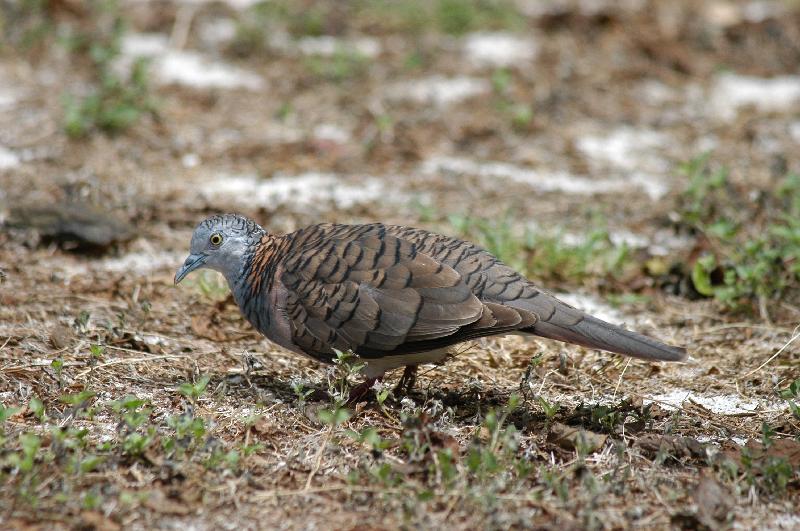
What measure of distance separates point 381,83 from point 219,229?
351cm

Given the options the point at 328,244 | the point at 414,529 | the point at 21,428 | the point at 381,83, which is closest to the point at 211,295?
the point at 328,244

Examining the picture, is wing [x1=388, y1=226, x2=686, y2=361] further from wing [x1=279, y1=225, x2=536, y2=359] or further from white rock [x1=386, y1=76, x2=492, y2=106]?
white rock [x1=386, y1=76, x2=492, y2=106]

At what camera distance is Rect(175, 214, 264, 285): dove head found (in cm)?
397

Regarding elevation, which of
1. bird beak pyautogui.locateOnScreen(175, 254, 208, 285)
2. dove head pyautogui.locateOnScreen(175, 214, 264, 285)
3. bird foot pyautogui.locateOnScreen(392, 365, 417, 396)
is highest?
dove head pyautogui.locateOnScreen(175, 214, 264, 285)

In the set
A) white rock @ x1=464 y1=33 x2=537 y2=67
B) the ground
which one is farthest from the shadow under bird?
white rock @ x1=464 y1=33 x2=537 y2=67

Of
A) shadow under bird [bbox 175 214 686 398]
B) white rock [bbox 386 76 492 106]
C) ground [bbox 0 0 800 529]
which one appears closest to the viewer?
ground [bbox 0 0 800 529]

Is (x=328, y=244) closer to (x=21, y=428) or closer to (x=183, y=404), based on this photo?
(x=183, y=404)

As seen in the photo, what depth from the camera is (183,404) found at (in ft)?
11.4

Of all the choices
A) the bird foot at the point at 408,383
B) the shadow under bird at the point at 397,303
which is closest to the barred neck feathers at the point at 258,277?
the shadow under bird at the point at 397,303

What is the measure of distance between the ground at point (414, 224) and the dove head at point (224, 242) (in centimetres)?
36

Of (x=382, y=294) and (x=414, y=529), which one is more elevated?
(x=382, y=294)

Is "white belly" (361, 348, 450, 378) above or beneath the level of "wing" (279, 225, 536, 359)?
beneath

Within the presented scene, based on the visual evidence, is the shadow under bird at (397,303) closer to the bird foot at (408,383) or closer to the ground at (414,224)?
the bird foot at (408,383)

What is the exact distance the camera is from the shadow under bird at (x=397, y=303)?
3.42 metres
